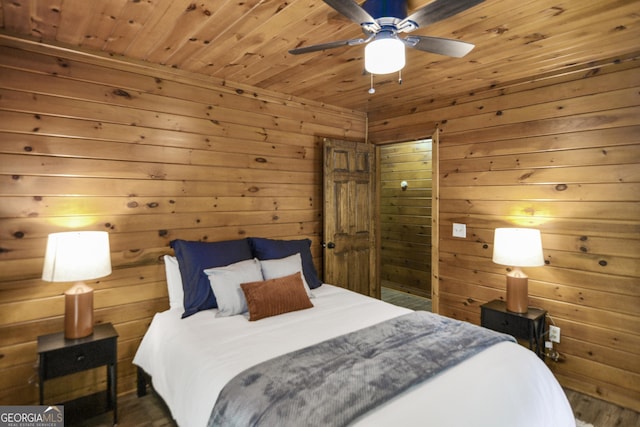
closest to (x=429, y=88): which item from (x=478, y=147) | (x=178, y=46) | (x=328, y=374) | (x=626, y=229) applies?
(x=478, y=147)

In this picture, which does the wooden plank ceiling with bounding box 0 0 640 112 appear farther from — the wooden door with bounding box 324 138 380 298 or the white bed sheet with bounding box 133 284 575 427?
the white bed sheet with bounding box 133 284 575 427

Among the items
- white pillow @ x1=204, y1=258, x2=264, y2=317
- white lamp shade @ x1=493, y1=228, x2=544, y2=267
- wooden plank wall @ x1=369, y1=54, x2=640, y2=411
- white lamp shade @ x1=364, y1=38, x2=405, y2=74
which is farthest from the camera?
white lamp shade @ x1=493, y1=228, x2=544, y2=267

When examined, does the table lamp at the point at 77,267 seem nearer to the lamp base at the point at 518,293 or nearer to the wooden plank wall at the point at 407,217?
the lamp base at the point at 518,293

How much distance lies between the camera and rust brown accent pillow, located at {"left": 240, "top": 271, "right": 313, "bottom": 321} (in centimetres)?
235

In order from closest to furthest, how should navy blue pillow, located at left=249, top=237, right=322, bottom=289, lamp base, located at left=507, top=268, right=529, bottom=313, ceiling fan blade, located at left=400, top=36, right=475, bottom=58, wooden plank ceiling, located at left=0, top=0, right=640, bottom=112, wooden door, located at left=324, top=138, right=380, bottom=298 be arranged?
1. ceiling fan blade, located at left=400, top=36, right=475, bottom=58
2. wooden plank ceiling, located at left=0, top=0, right=640, bottom=112
3. lamp base, located at left=507, top=268, right=529, bottom=313
4. navy blue pillow, located at left=249, top=237, right=322, bottom=289
5. wooden door, located at left=324, top=138, right=380, bottom=298

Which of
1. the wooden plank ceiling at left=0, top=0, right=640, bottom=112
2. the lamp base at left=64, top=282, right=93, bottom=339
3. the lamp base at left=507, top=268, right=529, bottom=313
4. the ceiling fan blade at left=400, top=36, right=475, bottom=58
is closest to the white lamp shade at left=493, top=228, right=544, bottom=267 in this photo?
the lamp base at left=507, top=268, right=529, bottom=313

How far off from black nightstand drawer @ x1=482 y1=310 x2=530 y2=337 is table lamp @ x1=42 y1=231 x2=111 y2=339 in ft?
9.35

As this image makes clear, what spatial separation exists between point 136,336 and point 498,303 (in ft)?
9.65

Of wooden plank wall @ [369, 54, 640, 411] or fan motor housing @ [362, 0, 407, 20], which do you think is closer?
fan motor housing @ [362, 0, 407, 20]

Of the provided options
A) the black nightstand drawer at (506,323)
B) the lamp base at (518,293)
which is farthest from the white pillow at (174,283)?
the lamp base at (518,293)

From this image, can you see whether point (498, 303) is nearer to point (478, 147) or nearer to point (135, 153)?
point (478, 147)

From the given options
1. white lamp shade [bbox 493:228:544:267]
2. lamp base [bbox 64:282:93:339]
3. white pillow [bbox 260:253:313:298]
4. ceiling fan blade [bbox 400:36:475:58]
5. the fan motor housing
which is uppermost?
the fan motor housing

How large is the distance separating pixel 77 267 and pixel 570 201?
3.49 meters

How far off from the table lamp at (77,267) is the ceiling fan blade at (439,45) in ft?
6.97
